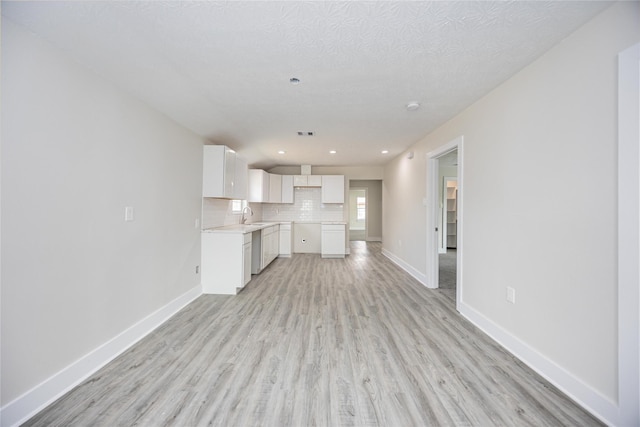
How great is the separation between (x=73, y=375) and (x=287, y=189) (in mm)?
5294

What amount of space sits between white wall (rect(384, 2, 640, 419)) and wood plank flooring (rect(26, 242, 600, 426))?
10.8 inches

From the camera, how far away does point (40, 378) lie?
1.56 meters

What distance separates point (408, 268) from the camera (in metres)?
4.77

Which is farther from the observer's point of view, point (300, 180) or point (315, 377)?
point (300, 180)

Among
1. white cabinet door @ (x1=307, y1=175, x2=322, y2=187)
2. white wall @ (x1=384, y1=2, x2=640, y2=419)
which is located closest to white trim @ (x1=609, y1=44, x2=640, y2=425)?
white wall @ (x1=384, y1=2, x2=640, y2=419)

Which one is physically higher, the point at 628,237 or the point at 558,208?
the point at 558,208

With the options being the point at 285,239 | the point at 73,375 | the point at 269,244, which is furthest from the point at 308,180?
the point at 73,375

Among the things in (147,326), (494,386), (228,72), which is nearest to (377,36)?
(228,72)

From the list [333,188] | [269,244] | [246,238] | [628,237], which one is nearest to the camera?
[628,237]

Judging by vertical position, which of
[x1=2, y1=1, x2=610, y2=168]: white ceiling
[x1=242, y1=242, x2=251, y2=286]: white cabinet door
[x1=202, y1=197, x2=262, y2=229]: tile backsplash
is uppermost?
[x1=2, y1=1, x2=610, y2=168]: white ceiling

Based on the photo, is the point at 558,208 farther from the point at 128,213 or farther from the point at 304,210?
the point at 304,210

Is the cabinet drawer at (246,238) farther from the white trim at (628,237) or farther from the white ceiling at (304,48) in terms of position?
the white trim at (628,237)

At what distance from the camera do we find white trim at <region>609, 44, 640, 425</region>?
128cm

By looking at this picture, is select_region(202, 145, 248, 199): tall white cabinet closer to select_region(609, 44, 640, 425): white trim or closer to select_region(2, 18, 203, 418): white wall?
select_region(2, 18, 203, 418): white wall
